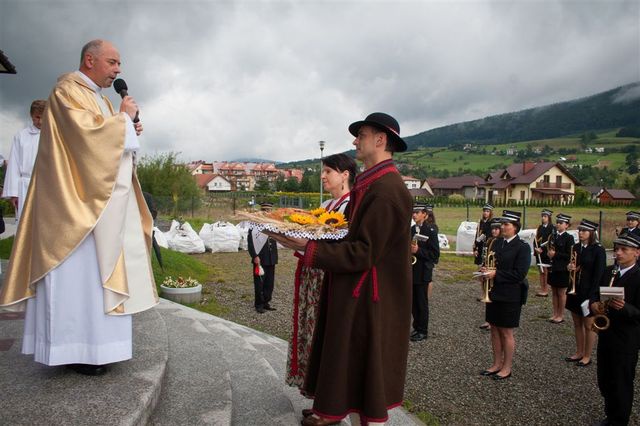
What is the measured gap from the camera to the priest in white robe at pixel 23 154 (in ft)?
16.0

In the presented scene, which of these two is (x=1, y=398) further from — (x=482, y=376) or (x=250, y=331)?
(x=482, y=376)

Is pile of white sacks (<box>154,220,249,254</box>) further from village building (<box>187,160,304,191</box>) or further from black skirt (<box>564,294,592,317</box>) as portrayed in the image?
village building (<box>187,160,304,191</box>)

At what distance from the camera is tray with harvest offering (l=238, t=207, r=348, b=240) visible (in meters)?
2.78

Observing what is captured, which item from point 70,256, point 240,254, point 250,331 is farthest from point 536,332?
point 240,254

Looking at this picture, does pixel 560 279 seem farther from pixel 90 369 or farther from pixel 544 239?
pixel 90 369

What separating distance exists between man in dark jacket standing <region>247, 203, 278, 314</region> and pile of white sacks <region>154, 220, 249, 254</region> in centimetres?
745

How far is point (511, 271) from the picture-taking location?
5.72 metres

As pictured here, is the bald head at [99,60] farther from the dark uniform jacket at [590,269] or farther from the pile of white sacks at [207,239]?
the pile of white sacks at [207,239]

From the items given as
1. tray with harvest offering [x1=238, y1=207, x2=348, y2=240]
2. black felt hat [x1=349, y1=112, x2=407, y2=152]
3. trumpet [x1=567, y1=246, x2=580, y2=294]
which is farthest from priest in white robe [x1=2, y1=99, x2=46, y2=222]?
trumpet [x1=567, y1=246, x2=580, y2=294]

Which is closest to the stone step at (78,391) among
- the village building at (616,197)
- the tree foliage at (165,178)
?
the tree foliage at (165,178)

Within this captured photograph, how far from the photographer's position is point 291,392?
13.9 feet

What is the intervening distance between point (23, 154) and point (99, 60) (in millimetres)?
2478

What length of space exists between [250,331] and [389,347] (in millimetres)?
4900

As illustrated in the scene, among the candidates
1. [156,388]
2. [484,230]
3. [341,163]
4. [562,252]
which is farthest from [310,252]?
[484,230]
